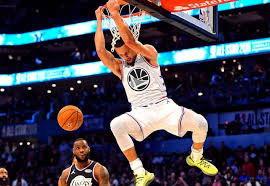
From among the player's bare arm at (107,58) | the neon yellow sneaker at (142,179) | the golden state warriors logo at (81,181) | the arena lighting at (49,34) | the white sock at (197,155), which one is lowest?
the golden state warriors logo at (81,181)

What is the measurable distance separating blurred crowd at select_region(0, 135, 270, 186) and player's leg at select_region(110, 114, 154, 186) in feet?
22.4

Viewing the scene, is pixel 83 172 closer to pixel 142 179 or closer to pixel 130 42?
pixel 142 179

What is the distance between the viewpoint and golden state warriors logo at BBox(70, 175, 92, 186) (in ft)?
21.8

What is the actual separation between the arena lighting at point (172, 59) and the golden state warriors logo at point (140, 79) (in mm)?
15580

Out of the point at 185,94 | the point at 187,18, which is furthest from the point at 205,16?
the point at 185,94

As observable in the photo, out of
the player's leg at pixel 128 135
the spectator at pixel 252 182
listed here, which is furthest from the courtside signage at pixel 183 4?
the spectator at pixel 252 182

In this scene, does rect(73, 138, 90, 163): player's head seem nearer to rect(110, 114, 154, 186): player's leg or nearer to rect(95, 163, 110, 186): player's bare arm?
rect(95, 163, 110, 186): player's bare arm

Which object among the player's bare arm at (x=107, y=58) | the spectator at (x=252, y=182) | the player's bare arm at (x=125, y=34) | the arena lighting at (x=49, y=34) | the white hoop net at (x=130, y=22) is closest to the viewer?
the player's bare arm at (x=125, y=34)

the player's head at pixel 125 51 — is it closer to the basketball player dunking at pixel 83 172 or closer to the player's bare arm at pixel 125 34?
the player's bare arm at pixel 125 34

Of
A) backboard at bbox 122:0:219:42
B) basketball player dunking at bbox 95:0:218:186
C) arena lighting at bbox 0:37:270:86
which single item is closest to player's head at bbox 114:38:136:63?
basketball player dunking at bbox 95:0:218:186

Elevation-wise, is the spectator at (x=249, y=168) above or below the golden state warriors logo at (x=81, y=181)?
below

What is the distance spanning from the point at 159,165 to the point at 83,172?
416 inches

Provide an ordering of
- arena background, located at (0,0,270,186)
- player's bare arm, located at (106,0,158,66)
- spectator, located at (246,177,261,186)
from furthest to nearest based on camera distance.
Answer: arena background, located at (0,0,270,186) → spectator, located at (246,177,261,186) → player's bare arm, located at (106,0,158,66)

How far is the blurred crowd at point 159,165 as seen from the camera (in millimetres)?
13576
